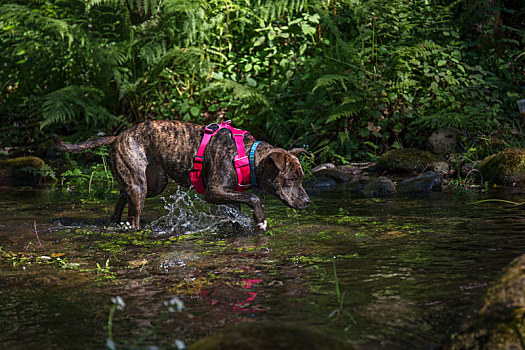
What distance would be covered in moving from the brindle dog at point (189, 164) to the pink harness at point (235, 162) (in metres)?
0.06

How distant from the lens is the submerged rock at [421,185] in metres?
8.86

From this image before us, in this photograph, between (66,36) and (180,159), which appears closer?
(180,159)

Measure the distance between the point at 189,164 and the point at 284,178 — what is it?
1.17 metres

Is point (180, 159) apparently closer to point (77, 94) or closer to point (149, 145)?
point (149, 145)

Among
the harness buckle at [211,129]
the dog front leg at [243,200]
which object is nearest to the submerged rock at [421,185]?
the dog front leg at [243,200]

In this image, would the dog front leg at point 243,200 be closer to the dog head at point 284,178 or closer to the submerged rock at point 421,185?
the dog head at point 284,178

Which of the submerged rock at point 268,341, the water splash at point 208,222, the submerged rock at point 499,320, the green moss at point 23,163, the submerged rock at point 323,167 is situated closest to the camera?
the submerged rock at point 268,341

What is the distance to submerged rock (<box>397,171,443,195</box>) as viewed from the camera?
29.1 ft

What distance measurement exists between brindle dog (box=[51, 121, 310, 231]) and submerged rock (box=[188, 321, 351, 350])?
11.5 feet

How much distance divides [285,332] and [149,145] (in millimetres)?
4330

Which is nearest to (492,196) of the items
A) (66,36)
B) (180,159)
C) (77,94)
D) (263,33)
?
(180,159)

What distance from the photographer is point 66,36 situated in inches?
488

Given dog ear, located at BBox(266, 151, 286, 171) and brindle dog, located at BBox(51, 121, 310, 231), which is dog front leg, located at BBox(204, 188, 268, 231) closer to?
brindle dog, located at BBox(51, 121, 310, 231)

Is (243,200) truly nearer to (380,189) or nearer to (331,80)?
(380,189)
